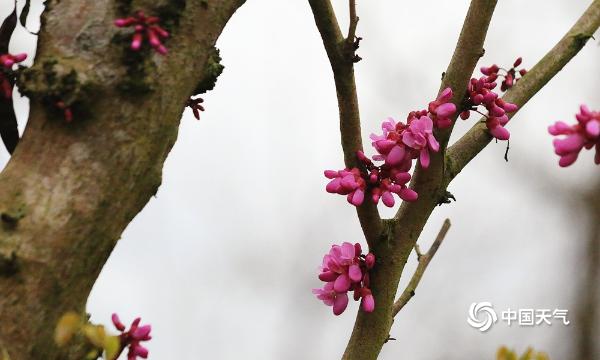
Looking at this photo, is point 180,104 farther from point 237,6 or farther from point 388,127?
point 388,127

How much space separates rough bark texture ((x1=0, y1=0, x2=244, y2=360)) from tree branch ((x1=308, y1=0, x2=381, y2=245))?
621mm

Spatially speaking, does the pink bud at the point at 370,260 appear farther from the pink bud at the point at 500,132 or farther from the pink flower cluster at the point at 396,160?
the pink bud at the point at 500,132

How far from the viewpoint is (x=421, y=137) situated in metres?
2.36

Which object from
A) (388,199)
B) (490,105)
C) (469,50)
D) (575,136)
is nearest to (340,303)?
(388,199)

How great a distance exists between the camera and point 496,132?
8.62 feet

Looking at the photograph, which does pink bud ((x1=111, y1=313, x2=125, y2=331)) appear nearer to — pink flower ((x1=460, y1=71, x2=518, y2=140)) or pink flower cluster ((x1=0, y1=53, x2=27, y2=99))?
pink flower cluster ((x1=0, y1=53, x2=27, y2=99))

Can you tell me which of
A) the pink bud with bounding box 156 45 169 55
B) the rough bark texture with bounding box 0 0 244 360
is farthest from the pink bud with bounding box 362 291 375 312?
the pink bud with bounding box 156 45 169 55

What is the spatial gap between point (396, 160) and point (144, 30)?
1.08 meters

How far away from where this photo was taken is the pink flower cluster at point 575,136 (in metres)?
1.72

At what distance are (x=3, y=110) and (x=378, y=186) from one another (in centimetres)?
116

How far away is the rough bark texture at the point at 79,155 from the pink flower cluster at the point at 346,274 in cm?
95

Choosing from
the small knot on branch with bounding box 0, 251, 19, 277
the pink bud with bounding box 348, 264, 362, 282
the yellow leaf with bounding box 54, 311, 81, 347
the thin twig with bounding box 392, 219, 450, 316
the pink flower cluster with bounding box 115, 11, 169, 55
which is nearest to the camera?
the yellow leaf with bounding box 54, 311, 81, 347

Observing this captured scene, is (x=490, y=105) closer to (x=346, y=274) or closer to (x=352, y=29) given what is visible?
(x=352, y=29)

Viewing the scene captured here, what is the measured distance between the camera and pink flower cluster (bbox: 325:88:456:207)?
7.70 feet
